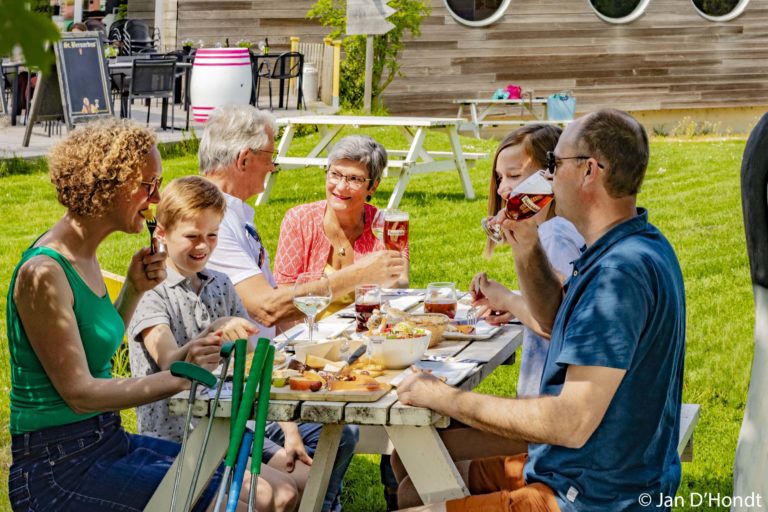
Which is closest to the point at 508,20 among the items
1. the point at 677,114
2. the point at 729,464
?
the point at 677,114

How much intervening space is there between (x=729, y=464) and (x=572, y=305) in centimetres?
256

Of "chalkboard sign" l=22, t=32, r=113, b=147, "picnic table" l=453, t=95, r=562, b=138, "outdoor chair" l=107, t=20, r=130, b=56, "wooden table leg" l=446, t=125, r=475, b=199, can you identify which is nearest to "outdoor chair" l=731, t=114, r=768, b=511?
"wooden table leg" l=446, t=125, r=475, b=199

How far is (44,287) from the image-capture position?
9.67 ft

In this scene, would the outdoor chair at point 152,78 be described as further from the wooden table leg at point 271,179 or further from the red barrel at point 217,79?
the wooden table leg at point 271,179

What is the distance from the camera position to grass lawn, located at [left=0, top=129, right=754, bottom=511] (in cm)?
514

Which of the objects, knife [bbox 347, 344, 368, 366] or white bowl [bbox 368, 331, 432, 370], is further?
knife [bbox 347, 344, 368, 366]

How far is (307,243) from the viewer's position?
487 centimetres

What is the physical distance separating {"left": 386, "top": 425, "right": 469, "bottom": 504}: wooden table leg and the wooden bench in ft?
3.88

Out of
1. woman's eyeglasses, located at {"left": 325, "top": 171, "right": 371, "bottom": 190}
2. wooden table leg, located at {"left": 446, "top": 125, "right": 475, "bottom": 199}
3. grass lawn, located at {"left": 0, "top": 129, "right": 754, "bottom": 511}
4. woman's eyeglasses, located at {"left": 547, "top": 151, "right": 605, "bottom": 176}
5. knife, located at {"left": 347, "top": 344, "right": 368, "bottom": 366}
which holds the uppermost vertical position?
woman's eyeglasses, located at {"left": 547, "top": 151, "right": 605, "bottom": 176}

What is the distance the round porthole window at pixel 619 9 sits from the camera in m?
19.7

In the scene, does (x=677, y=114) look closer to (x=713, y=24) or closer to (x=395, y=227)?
(x=713, y=24)

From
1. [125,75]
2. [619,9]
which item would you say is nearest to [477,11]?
[619,9]

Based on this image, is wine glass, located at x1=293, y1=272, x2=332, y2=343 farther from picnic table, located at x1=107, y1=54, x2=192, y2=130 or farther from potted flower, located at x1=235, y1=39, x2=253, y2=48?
potted flower, located at x1=235, y1=39, x2=253, y2=48

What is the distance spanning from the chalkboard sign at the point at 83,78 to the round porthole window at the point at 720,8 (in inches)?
492
